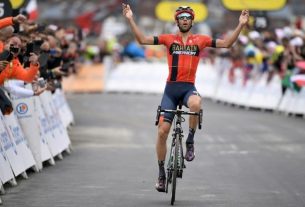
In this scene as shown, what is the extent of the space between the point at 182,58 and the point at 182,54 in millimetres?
48

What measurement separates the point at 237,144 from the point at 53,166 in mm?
5185

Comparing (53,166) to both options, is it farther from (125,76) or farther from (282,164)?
(125,76)

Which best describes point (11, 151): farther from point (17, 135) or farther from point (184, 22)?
point (184, 22)

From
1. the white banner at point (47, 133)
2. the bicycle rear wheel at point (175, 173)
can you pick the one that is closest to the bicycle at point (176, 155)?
the bicycle rear wheel at point (175, 173)

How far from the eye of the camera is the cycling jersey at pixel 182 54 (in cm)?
1480

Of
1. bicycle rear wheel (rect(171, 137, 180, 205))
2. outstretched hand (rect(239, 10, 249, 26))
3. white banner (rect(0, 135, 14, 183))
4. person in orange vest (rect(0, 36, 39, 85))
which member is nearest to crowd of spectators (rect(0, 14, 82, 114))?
person in orange vest (rect(0, 36, 39, 85))

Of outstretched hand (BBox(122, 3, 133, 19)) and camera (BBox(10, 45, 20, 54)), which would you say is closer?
outstretched hand (BBox(122, 3, 133, 19))

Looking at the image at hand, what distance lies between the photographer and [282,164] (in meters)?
19.0

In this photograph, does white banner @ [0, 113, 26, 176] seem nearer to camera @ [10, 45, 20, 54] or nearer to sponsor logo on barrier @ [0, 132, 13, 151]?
sponsor logo on barrier @ [0, 132, 13, 151]

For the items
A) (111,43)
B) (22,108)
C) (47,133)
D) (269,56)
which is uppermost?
A: (22,108)

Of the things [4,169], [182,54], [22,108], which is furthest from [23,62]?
[182,54]

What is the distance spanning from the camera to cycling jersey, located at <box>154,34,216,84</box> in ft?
48.5

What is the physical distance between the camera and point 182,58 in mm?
14836

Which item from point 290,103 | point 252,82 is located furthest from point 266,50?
point 290,103
